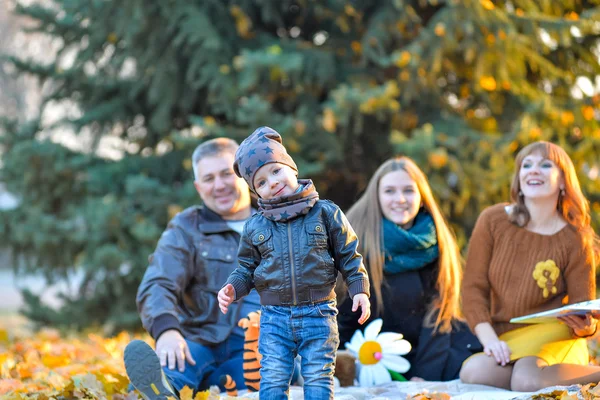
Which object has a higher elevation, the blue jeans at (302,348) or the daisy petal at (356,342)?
the blue jeans at (302,348)

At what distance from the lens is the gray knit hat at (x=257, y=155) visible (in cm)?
234

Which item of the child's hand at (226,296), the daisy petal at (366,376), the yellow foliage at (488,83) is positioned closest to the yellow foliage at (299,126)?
the yellow foliage at (488,83)

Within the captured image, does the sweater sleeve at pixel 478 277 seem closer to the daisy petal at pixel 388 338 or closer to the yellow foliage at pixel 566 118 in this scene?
the daisy petal at pixel 388 338

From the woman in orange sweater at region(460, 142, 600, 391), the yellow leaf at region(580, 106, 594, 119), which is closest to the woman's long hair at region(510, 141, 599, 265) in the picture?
the woman in orange sweater at region(460, 142, 600, 391)

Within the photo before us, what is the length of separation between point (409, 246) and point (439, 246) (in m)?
0.20

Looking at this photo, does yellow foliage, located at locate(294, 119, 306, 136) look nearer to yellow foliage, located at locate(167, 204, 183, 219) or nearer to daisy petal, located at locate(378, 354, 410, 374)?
yellow foliage, located at locate(167, 204, 183, 219)

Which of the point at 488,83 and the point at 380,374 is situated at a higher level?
the point at 488,83

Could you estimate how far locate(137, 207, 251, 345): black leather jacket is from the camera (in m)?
3.39

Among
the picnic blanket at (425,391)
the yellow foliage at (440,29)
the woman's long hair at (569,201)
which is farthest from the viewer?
the yellow foliage at (440,29)

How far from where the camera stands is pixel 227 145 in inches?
143

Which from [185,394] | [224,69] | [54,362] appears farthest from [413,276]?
[224,69]

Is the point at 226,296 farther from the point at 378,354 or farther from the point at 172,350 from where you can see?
the point at 378,354

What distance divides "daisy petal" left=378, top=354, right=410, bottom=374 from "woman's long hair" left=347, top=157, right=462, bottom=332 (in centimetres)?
28

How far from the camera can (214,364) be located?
3.43 meters
